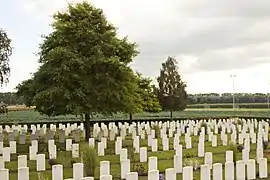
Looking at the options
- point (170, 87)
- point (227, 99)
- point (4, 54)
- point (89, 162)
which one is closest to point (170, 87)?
point (170, 87)

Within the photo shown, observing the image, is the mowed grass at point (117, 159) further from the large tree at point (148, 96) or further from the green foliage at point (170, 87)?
the green foliage at point (170, 87)

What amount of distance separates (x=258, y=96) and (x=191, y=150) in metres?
75.9

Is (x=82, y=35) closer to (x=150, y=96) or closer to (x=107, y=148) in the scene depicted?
(x=107, y=148)

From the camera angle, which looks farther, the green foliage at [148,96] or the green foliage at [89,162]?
the green foliage at [148,96]

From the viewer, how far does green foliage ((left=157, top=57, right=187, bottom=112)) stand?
1444 inches

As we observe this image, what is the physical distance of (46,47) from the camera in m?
20.8

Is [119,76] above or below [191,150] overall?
above

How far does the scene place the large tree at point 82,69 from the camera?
1966 centimetres

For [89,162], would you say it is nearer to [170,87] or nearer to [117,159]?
[117,159]

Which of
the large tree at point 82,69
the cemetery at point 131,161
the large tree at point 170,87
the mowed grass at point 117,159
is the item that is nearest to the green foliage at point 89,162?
the cemetery at point 131,161

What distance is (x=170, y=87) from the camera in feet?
121

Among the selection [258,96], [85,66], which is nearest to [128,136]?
[85,66]

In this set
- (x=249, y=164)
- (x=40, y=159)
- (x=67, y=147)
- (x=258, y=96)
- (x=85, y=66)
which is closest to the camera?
(x=249, y=164)

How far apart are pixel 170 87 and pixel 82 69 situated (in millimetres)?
17554
